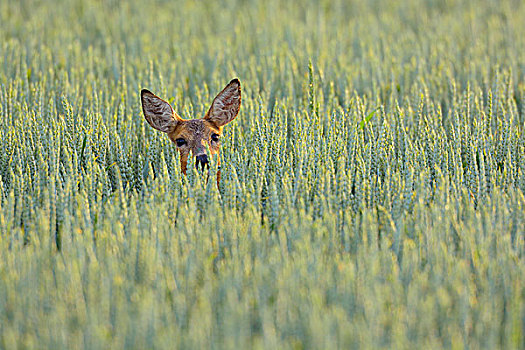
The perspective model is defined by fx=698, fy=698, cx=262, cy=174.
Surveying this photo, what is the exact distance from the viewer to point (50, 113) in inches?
232

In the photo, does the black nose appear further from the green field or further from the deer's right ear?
the deer's right ear

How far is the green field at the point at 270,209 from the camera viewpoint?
306cm

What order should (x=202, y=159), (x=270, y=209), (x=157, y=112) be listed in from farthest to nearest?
(x=157, y=112) → (x=202, y=159) → (x=270, y=209)

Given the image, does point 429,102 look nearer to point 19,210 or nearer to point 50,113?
point 50,113

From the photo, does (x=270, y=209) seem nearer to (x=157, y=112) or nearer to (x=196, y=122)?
(x=196, y=122)

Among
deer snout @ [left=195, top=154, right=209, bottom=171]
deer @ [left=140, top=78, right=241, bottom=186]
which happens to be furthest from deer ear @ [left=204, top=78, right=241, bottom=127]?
deer snout @ [left=195, top=154, right=209, bottom=171]

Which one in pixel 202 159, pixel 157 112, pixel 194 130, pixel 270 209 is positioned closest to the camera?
pixel 270 209

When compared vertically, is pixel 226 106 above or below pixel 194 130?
above

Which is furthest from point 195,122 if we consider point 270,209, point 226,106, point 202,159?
point 270,209

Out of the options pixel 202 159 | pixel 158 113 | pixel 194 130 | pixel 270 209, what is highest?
pixel 158 113

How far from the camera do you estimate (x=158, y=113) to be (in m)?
5.40

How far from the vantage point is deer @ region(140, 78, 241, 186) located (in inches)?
206

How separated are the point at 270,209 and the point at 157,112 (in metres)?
1.59

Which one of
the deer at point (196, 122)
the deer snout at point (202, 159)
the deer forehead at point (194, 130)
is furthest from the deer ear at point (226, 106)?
the deer snout at point (202, 159)
